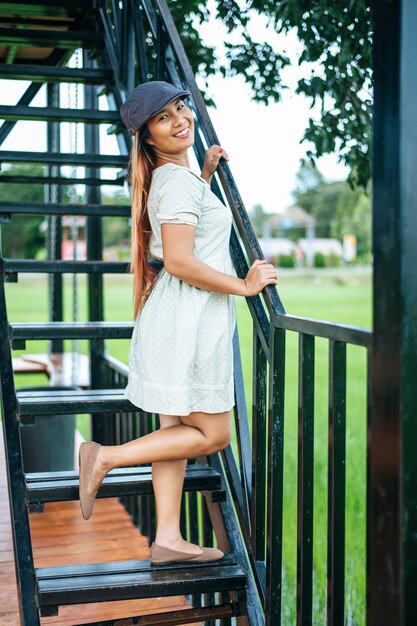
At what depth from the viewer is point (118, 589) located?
2229 mm

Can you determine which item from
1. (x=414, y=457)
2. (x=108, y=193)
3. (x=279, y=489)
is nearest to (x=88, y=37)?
(x=279, y=489)

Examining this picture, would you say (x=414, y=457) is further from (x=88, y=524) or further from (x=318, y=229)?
(x=318, y=229)

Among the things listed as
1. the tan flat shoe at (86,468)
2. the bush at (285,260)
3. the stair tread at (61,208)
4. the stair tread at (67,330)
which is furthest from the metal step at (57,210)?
the bush at (285,260)

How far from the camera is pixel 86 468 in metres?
2.30

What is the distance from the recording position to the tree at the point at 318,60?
3.67 meters

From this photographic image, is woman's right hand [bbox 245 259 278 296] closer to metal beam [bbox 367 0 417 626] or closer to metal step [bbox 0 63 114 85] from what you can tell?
metal beam [bbox 367 0 417 626]

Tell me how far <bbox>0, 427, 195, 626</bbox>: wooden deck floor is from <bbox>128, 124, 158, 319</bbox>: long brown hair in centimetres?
124

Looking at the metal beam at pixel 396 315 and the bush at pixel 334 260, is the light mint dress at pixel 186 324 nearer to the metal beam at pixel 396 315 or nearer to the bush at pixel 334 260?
the metal beam at pixel 396 315

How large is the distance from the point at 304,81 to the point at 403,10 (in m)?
2.68

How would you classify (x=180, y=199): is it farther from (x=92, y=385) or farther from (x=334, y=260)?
(x=334, y=260)

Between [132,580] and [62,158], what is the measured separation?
2034mm

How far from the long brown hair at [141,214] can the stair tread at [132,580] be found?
0.73m

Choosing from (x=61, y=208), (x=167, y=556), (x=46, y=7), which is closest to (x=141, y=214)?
(x=167, y=556)

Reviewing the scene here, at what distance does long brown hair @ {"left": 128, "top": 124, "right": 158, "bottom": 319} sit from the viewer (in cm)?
233
